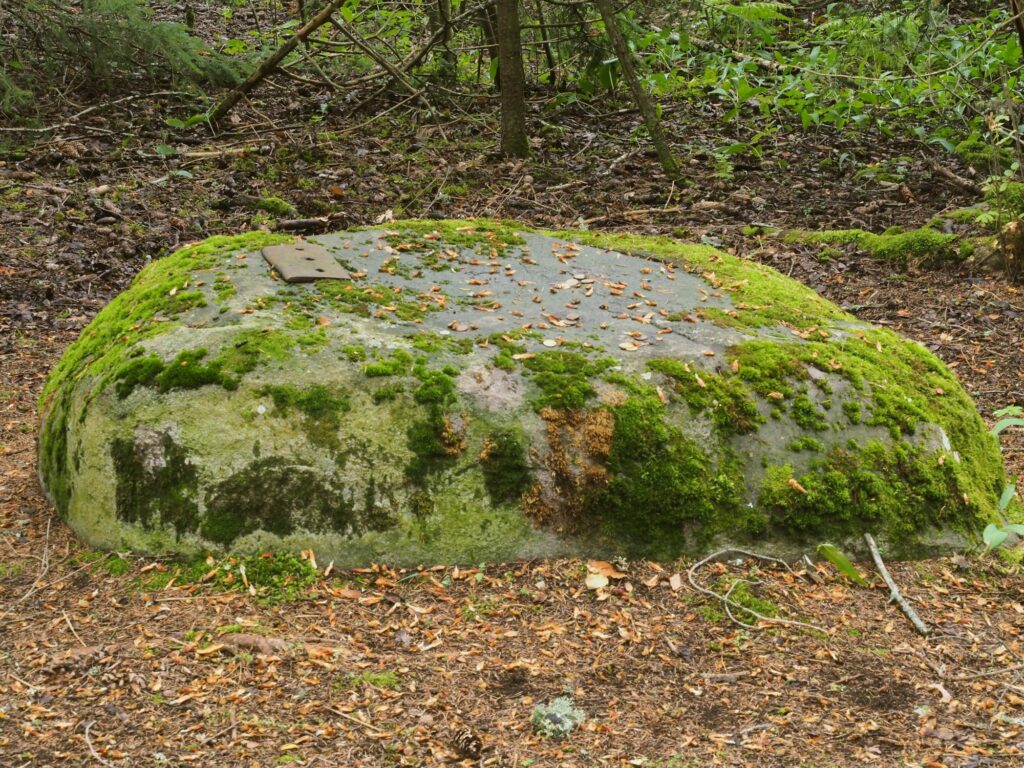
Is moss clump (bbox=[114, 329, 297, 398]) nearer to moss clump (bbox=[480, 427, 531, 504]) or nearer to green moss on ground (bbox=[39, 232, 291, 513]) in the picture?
green moss on ground (bbox=[39, 232, 291, 513])

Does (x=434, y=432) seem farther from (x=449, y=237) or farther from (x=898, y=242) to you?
(x=898, y=242)

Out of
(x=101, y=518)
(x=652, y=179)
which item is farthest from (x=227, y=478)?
(x=652, y=179)

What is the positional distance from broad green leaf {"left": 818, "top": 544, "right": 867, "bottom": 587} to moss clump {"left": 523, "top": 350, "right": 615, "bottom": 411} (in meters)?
1.15

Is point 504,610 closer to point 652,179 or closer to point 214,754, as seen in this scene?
point 214,754

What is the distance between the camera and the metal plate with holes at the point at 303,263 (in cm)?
432

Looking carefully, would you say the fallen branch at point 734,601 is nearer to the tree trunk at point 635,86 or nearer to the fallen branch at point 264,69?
the tree trunk at point 635,86

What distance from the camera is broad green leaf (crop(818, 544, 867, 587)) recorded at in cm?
351

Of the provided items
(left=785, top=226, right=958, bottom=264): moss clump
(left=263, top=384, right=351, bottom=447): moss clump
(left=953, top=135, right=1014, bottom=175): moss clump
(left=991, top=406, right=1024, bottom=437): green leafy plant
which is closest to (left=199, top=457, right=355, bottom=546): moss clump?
(left=263, top=384, right=351, bottom=447): moss clump

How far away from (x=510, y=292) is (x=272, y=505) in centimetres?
170

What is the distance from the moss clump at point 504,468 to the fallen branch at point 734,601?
2.52ft

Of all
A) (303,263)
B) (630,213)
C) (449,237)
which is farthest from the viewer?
(630,213)

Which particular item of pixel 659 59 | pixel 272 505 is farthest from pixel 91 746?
pixel 659 59

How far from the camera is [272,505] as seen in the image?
3.42m

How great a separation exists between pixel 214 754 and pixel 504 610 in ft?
3.80
